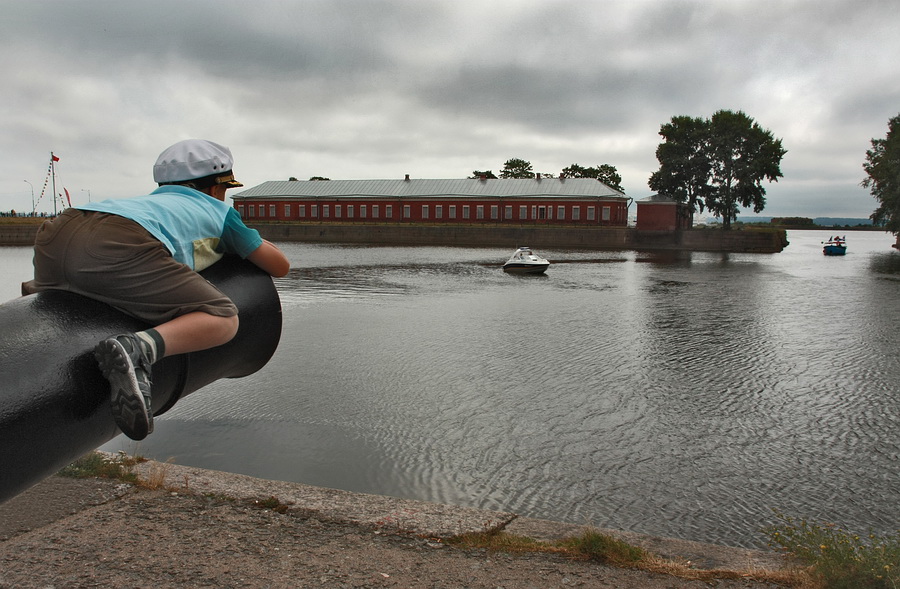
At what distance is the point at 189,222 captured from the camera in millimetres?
2150

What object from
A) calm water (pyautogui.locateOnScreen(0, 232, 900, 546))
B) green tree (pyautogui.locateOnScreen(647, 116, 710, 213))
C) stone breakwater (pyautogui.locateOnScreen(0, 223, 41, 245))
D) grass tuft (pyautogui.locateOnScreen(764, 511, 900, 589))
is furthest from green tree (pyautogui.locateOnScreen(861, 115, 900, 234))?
stone breakwater (pyautogui.locateOnScreen(0, 223, 41, 245))

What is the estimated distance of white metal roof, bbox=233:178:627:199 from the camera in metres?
67.5

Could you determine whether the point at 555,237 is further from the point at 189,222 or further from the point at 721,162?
the point at 189,222

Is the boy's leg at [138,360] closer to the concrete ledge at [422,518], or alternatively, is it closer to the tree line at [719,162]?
the concrete ledge at [422,518]

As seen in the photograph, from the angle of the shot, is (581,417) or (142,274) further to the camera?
(581,417)

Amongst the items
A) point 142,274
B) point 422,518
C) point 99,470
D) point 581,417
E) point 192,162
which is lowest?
point 581,417

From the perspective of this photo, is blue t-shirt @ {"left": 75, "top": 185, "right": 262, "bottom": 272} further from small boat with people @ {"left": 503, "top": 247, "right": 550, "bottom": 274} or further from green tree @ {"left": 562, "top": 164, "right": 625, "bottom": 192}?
green tree @ {"left": 562, "top": 164, "right": 625, "bottom": 192}

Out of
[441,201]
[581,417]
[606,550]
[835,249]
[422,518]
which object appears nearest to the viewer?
[606,550]

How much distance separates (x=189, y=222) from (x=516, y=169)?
93.6 meters

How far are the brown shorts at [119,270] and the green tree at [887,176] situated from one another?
60048 millimetres

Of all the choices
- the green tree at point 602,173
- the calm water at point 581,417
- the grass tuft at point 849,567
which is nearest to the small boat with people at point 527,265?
the calm water at point 581,417

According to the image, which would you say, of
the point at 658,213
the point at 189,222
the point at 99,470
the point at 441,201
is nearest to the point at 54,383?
the point at 189,222

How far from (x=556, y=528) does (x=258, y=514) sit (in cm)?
152

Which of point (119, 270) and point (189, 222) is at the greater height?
point (189, 222)
